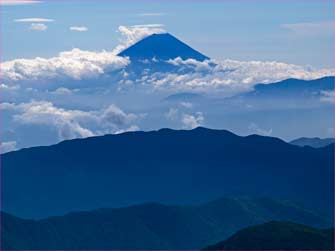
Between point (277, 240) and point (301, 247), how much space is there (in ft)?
25.3

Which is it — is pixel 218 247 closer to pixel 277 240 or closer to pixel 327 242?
pixel 277 240

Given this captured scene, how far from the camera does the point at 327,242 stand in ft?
630

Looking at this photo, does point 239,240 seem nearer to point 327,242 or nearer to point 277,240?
point 277,240

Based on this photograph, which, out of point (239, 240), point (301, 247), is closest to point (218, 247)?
point (239, 240)

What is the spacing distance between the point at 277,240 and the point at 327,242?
40.6ft

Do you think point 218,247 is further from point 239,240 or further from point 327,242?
point 327,242

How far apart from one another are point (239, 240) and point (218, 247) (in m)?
6.11

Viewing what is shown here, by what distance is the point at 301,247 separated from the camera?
18850cm

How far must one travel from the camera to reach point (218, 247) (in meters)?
198

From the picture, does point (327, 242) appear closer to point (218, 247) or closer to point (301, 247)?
point (301, 247)

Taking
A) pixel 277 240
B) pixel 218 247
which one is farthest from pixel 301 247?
pixel 218 247

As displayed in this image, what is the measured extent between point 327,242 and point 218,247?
2763cm

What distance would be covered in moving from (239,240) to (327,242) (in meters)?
22.0

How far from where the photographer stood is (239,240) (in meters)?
196
